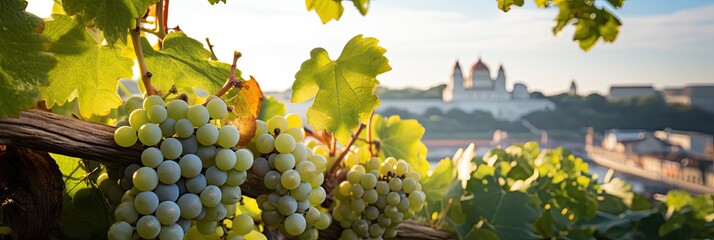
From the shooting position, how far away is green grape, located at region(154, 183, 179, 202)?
12.3 inches

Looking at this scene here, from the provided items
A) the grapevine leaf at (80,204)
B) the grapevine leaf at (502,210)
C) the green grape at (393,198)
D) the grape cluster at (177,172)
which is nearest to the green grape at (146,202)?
the grape cluster at (177,172)

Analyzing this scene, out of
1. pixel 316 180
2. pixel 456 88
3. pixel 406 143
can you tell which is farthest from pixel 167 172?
pixel 456 88

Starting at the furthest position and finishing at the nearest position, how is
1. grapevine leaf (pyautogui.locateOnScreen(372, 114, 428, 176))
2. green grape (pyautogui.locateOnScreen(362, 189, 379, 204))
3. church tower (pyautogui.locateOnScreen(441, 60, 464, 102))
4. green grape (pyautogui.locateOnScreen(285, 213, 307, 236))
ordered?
church tower (pyautogui.locateOnScreen(441, 60, 464, 102)), grapevine leaf (pyautogui.locateOnScreen(372, 114, 428, 176)), green grape (pyautogui.locateOnScreen(362, 189, 379, 204)), green grape (pyautogui.locateOnScreen(285, 213, 307, 236))

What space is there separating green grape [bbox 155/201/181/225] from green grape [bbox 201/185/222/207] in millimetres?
16

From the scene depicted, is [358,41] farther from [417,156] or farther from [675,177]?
[675,177]

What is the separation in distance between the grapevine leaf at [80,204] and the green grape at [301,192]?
13 centimetres

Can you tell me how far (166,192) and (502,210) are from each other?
1.28 feet

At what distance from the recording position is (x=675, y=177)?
4.71m

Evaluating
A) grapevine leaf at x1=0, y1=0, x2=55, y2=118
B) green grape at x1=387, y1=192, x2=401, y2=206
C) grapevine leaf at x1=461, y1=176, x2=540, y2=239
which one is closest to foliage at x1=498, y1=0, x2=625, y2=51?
grapevine leaf at x1=461, y1=176, x2=540, y2=239

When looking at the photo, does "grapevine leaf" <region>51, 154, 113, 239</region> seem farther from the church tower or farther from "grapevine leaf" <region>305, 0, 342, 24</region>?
the church tower

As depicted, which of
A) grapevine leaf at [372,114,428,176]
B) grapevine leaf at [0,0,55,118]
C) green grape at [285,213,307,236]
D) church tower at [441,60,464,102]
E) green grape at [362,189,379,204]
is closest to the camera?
grapevine leaf at [0,0,55,118]

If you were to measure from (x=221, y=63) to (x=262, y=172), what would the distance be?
8 cm

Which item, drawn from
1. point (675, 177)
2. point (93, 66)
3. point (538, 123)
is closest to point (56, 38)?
point (93, 66)

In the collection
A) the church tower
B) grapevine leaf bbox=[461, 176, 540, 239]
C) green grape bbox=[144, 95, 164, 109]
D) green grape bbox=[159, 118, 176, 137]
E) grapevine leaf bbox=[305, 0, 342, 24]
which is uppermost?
grapevine leaf bbox=[305, 0, 342, 24]
